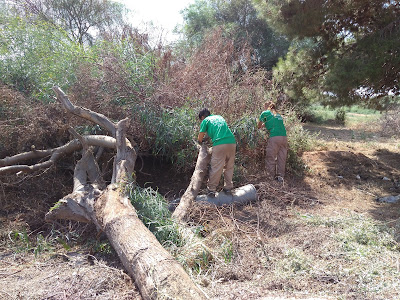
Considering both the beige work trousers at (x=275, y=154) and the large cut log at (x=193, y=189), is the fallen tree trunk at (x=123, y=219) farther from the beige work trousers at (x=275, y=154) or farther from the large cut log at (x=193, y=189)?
the beige work trousers at (x=275, y=154)

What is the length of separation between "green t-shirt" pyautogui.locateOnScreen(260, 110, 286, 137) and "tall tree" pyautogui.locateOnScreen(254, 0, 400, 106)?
55.3 inches

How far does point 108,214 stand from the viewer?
332 cm

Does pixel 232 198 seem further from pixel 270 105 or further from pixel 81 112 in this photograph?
pixel 81 112

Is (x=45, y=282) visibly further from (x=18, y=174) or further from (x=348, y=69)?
(x=348, y=69)

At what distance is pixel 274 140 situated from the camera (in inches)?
232

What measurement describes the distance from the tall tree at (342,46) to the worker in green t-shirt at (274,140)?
1.40 meters

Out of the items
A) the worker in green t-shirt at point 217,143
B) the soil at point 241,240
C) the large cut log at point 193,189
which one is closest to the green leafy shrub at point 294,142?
the soil at point 241,240

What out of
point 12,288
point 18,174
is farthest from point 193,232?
point 18,174

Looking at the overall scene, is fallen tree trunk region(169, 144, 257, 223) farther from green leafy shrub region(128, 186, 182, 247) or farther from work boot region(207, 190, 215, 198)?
green leafy shrub region(128, 186, 182, 247)

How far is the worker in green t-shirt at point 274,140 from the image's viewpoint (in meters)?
5.82

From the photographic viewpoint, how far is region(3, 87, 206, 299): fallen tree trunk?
237 centimetres

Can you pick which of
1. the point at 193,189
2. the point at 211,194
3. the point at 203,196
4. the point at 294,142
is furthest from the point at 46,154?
the point at 294,142

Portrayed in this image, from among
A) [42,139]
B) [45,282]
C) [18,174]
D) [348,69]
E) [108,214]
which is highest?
[348,69]

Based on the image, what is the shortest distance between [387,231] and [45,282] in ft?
11.9
